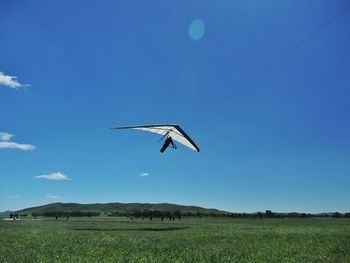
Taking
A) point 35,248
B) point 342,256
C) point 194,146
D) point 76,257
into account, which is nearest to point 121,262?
point 76,257

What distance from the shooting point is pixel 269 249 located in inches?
1021

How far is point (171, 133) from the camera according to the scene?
45.6m

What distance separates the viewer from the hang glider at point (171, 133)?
41.8 metres

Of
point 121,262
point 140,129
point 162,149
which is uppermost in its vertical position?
point 140,129

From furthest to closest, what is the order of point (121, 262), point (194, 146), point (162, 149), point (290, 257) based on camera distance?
1. point (194, 146)
2. point (162, 149)
3. point (290, 257)
4. point (121, 262)

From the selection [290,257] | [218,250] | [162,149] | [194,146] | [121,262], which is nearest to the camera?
[121,262]

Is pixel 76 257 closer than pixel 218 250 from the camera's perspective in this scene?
Yes

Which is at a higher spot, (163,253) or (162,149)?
(162,149)

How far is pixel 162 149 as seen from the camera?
41.4 meters

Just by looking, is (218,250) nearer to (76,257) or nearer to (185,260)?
(185,260)

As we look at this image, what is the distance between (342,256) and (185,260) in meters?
8.95

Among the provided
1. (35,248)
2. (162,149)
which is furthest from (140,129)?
(35,248)

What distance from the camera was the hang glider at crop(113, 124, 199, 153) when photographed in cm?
4175

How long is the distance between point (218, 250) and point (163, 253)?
3465 mm
